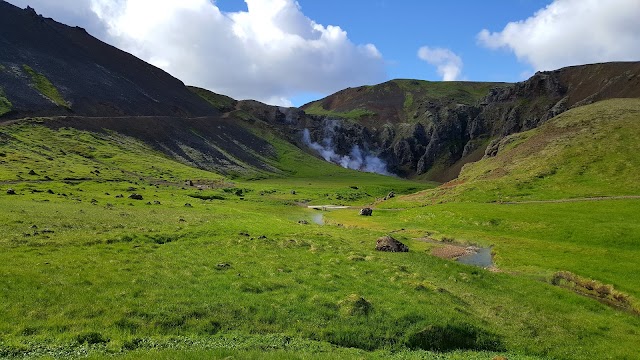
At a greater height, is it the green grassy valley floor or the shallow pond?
the green grassy valley floor

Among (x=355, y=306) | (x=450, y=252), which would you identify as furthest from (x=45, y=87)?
(x=355, y=306)

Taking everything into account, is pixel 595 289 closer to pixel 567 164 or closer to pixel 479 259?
pixel 479 259

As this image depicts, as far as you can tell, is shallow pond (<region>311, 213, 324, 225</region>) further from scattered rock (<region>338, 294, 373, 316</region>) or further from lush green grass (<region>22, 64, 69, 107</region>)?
lush green grass (<region>22, 64, 69, 107</region>)

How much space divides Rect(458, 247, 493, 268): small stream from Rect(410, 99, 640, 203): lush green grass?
37694 millimetres

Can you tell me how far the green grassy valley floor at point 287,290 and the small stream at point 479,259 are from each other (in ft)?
6.73

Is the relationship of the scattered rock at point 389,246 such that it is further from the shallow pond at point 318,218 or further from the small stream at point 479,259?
the shallow pond at point 318,218

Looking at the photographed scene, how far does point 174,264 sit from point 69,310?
39.8 ft

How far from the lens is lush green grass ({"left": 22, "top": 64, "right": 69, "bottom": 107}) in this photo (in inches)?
7241

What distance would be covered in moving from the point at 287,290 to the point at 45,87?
666ft

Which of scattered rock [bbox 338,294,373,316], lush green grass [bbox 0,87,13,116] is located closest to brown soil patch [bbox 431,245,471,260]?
scattered rock [bbox 338,294,373,316]

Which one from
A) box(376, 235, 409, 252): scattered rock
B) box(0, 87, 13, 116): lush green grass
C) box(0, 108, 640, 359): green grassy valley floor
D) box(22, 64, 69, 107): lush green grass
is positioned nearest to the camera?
box(0, 108, 640, 359): green grassy valley floor

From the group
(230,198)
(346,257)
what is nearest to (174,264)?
(346,257)

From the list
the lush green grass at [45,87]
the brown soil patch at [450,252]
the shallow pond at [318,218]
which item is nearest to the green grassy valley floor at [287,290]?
the brown soil patch at [450,252]

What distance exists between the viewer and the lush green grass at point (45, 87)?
183913 mm
